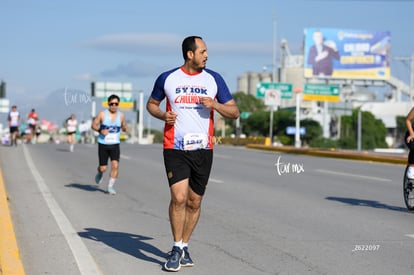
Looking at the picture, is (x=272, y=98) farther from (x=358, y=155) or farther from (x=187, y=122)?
(x=187, y=122)

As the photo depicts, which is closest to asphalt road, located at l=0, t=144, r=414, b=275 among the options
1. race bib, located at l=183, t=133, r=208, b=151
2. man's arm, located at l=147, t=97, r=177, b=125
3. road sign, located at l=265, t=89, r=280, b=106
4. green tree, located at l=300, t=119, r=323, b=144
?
race bib, located at l=183, t=133, r=208, b=151

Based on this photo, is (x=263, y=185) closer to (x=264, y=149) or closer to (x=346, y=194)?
(x=346, y=194)

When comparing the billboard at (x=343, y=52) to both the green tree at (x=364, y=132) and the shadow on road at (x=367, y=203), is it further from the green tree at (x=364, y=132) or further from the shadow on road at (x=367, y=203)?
the shadow on road at (x=367, y=203)

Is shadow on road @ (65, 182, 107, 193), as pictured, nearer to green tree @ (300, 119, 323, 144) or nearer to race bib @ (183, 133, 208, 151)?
race bib @ (183, 133, 208, 151)

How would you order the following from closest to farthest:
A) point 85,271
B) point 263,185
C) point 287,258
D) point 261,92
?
1. point 85,271
2. point 287,258
3. point 263,185
4. point 261,92

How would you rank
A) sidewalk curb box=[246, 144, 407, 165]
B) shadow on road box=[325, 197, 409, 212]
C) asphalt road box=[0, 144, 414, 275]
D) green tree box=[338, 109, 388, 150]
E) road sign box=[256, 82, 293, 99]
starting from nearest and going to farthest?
asphalt road box=[0, 144, 414, 275], shadow on road box=[325, 197, 409, 212], sidewalk curb box=[246, 144, 407, 165], road sign box=[256, 82, 293, 99], green tree box=[338, 109, 388, 150]

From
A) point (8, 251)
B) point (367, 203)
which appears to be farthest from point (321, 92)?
point (8, 251)

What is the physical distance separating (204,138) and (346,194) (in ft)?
27.9

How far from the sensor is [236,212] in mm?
11953

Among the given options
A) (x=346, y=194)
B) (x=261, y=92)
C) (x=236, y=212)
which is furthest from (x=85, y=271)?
(x=261, y=92)

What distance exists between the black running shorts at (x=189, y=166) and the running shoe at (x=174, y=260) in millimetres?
564

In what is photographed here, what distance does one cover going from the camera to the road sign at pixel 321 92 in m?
67.4

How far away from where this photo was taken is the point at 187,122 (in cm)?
723

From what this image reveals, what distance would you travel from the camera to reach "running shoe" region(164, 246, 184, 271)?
7.12 m
